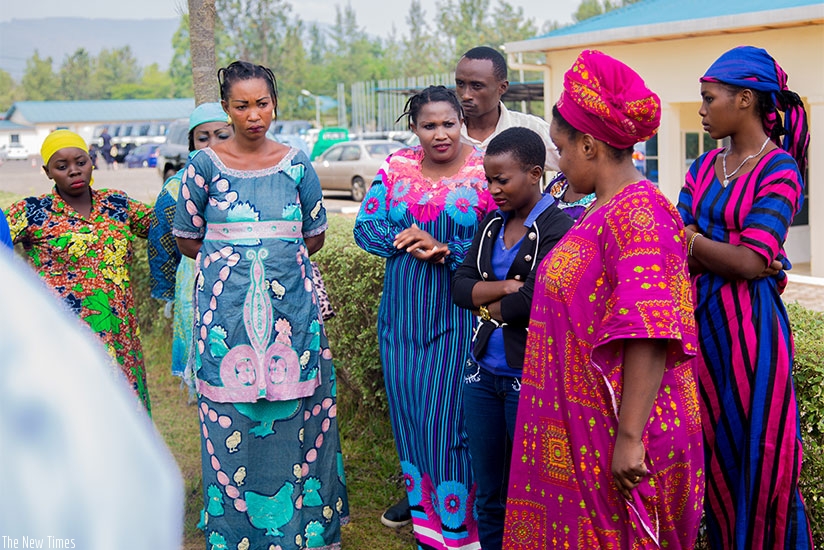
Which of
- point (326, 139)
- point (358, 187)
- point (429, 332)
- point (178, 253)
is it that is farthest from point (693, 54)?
point (326, 139)

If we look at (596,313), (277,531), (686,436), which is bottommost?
(277,531)

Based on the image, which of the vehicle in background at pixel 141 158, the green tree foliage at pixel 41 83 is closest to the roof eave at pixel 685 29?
the vehicle in background at pixel 141 158

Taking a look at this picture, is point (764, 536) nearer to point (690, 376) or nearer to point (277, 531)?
point (690, 376)

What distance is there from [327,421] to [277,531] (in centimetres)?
53

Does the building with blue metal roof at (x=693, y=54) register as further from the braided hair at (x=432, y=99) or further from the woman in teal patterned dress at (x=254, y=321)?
the woman in teal patterned dress at (x=254, y=321)

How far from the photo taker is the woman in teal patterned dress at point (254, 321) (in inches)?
159

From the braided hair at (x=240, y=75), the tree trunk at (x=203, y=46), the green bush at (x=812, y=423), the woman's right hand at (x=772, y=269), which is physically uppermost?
the tree trunk at (x=203, y=46)

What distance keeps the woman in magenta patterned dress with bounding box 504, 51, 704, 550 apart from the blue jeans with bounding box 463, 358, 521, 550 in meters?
0.72

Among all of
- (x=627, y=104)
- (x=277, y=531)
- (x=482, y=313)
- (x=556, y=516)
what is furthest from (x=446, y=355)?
(x=627, y=104)

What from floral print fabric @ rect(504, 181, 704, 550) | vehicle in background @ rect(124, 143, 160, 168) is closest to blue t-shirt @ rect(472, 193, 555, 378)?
floral print fabric @ rect(504, 181, 704, 550)

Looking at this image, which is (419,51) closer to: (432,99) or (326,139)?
(326,139)

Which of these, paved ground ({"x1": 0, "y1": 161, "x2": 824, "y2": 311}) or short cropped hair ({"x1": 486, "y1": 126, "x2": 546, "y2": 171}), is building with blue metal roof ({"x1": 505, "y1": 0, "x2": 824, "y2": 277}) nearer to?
paved ground ({"x1": 0, "y1": 161, "x2": 824, "y2": 311})

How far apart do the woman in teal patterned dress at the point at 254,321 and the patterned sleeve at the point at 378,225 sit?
0.22 metres

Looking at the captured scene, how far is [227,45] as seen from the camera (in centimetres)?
7525
